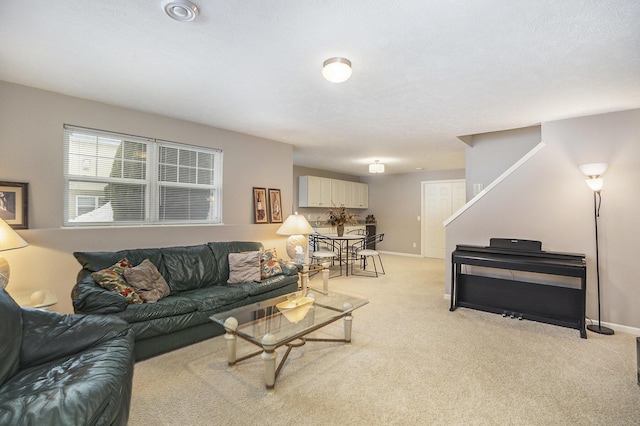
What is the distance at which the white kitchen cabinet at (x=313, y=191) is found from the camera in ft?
24.0

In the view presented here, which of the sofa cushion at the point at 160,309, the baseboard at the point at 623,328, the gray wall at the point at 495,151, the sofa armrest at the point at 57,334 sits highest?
the gray wall at the point at 495,151

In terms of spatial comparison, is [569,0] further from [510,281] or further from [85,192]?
[85,192]

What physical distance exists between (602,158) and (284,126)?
3.80 m

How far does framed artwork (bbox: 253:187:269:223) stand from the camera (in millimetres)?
4594

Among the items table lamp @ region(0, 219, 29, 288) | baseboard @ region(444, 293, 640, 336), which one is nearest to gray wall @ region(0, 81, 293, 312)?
table lamp @ region(0, 219, 29, 288)

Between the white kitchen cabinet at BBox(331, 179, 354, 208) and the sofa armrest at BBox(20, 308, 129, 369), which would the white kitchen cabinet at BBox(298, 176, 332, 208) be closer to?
the white kitchen cabinet at BBox(331, 179, 354, 208)

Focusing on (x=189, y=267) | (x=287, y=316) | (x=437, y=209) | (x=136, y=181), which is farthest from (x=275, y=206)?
(x=437, y=209)

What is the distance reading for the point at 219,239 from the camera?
4.16 m

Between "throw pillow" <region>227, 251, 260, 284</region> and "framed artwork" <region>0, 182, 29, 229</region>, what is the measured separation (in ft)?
6.40

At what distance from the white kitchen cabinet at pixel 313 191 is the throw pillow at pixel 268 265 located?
3493mm

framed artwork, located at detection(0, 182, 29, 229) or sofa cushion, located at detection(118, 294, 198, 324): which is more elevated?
framed artwork, located at detection(0, 182, 29, 229)

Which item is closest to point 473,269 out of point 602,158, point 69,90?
point 602,158

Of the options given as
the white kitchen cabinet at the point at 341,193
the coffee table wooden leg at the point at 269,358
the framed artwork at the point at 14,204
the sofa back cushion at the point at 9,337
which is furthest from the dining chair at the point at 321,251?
the sofa back cushion at the point at 9,337

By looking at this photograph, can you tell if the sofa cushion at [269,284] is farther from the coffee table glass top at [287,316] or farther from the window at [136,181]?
the window at [136,181]
